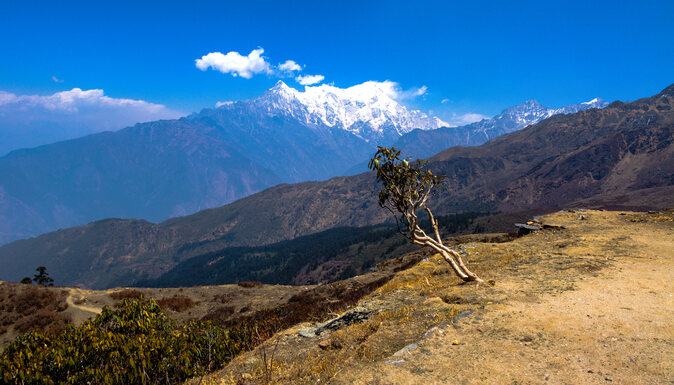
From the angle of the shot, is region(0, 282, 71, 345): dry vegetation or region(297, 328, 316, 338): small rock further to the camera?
region(0, 282, 71, 345): dry vegetation

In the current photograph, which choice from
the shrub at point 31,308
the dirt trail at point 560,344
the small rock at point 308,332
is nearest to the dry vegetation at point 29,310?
the shrub at point 31,308

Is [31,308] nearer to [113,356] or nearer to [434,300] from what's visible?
[113,356]

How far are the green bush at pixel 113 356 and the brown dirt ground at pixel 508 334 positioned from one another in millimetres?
1355

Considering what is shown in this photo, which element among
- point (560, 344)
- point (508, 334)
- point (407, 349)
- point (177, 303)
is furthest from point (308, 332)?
point (177, 303)

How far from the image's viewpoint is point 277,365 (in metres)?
9.88

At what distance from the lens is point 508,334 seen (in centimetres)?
972

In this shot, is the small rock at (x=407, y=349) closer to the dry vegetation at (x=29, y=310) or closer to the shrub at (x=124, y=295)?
the dry vegetation at (x=29, y=310)

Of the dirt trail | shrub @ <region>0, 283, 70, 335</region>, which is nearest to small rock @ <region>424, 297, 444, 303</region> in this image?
the dirt trail

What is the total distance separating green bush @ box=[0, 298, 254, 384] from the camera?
9.49 meters

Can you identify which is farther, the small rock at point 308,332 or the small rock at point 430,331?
the small rock at point 308,332

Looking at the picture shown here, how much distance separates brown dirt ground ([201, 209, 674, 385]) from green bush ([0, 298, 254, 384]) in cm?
135

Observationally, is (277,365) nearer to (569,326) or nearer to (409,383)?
(409,383)

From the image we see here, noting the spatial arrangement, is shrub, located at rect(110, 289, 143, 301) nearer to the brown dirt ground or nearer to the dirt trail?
the brown dirt ground

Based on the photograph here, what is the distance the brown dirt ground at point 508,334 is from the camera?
25.6ft
